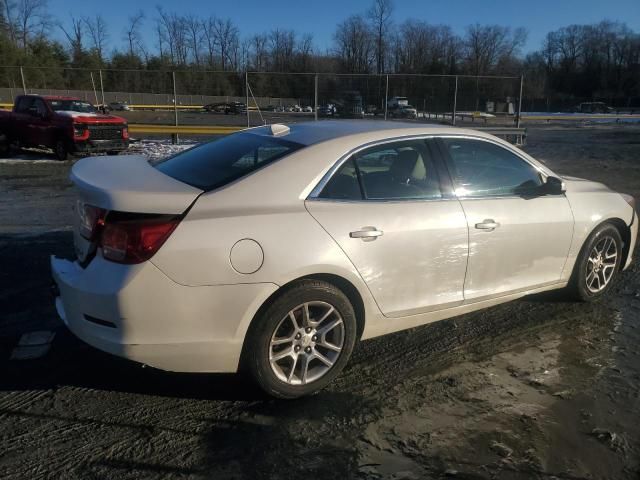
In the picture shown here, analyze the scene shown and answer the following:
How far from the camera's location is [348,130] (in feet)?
12.3

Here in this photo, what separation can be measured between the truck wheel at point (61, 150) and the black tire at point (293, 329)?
1308cm

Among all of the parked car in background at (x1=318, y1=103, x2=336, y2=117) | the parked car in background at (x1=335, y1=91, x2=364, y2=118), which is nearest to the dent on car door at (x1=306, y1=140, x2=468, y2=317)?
the parked car in background at (x1=335, y1=91, x2=364, y2=118)

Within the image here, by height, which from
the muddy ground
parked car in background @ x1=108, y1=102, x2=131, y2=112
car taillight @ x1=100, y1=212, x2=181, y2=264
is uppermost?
parked car in background @ x1=108, y1=102, x2=131, y2=112

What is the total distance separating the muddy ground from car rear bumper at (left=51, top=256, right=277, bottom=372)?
39 cm

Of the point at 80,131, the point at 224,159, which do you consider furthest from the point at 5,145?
the point at 224,159

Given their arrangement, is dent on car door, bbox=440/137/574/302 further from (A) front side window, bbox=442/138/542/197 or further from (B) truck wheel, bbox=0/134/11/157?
(B) truck wheel, bbox=0/134/11/157

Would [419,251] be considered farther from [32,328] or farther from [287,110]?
[287,110]

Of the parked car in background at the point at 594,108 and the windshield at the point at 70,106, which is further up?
the parked car in background at the point at 594,108

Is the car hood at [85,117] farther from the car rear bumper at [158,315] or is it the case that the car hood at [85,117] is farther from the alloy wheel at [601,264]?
the alloy wheel at [601,264]

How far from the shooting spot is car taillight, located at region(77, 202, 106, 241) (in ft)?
9.57

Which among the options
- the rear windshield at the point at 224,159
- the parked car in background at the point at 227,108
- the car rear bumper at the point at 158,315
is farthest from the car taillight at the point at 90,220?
the parked car in background at the point at 227,108

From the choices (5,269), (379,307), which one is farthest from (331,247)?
(5,269)

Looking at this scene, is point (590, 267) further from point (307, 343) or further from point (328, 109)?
point (328, 109)

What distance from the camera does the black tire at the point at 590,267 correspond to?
455 centimetres
